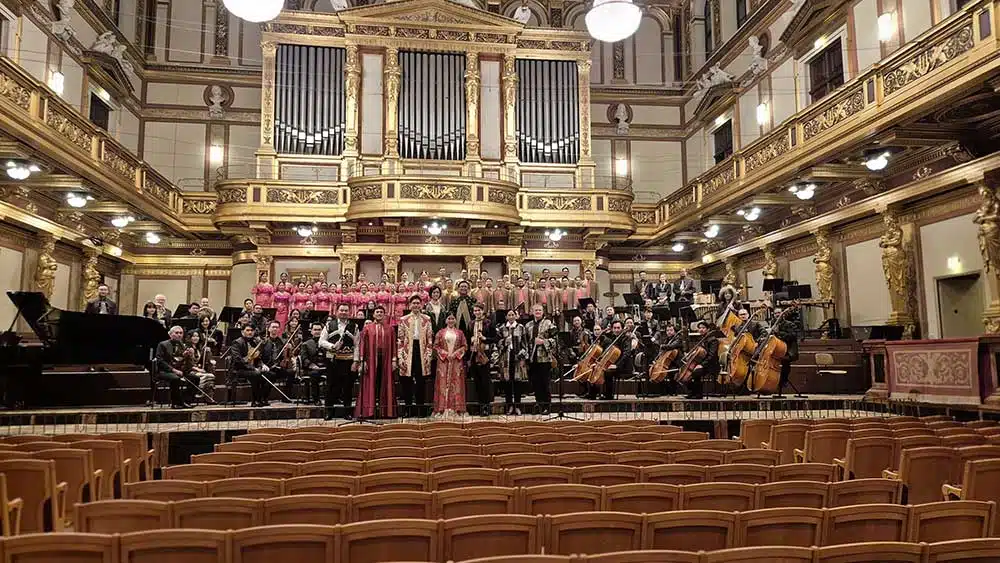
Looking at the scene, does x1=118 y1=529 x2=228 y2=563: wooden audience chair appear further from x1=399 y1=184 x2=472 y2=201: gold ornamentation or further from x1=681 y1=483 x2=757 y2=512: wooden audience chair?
x1=399 y1=184 x2=472 y2=201: gold ornamentation

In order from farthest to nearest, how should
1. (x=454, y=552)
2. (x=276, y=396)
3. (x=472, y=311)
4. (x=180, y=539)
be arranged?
(x=276, y=396)
(x=472, y=311)
(x=454, y=552)
(x=180, y=539)

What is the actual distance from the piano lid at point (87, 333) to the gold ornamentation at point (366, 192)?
616cm

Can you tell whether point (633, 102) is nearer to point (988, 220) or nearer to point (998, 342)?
point (988, 220)

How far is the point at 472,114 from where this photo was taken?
14344 millimetres

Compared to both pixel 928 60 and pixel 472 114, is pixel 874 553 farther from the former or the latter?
pixel 472 114

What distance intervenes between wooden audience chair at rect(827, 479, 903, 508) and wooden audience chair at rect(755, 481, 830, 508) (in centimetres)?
4

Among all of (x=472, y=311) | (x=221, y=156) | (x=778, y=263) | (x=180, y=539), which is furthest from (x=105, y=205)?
(x=778, y=263)

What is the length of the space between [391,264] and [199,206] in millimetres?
4079

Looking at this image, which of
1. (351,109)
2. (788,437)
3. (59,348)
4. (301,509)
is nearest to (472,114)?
(351,109)

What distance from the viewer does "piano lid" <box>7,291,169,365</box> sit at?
20.4 ft

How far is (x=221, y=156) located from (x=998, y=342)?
1475 centimetres

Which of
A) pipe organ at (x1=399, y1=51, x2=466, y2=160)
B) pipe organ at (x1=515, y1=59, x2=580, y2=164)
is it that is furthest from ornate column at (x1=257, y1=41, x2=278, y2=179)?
pipe organ at (x1=515, y1=59, x2=580, y2=164)

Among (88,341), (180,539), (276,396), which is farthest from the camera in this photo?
(276,396)

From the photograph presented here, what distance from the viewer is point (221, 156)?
15516 mm
